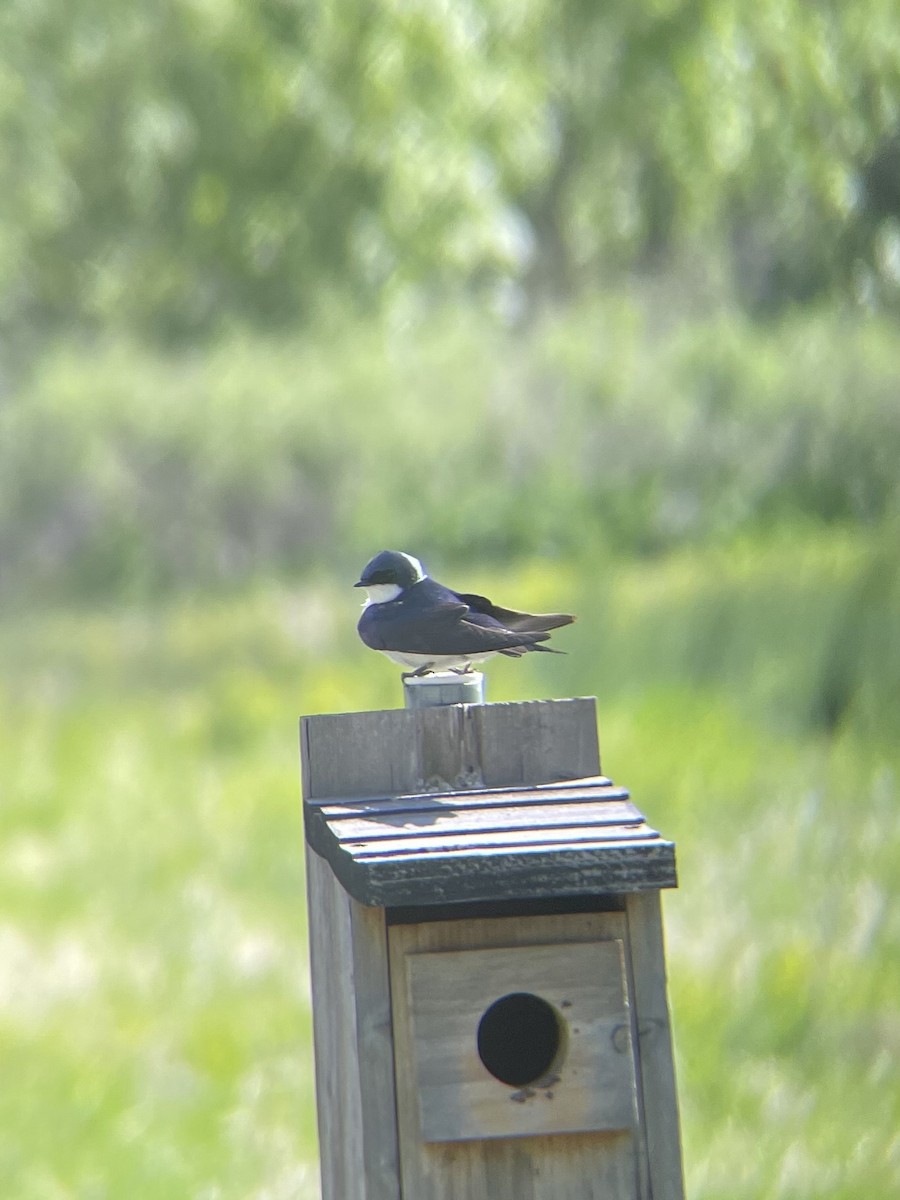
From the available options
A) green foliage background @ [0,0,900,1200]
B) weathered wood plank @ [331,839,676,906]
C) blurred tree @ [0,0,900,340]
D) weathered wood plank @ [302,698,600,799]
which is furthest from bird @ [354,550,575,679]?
blurred tree @ [0,0,900,340]

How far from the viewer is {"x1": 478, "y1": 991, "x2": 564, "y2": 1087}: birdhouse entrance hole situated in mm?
2271

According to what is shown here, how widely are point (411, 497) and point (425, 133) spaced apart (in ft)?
21.4

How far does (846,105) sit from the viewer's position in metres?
4.46

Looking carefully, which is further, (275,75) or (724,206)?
(724,206)

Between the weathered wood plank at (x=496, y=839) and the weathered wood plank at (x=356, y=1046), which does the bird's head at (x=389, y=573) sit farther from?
the weathered wood plank at (x=496, y=839)

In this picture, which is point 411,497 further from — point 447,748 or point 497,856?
point 497,856

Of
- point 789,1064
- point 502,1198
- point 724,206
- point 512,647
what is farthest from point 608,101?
point 502,1198

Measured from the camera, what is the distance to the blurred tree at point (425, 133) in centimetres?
490

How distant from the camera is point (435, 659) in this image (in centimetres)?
238

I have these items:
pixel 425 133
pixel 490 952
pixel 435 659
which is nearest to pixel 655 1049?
pixel 490 952

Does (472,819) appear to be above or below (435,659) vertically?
below

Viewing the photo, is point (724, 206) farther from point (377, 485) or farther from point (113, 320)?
point (113, 320)

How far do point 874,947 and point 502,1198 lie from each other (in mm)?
3687

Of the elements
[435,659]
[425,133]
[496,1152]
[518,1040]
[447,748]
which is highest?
[425,133]
